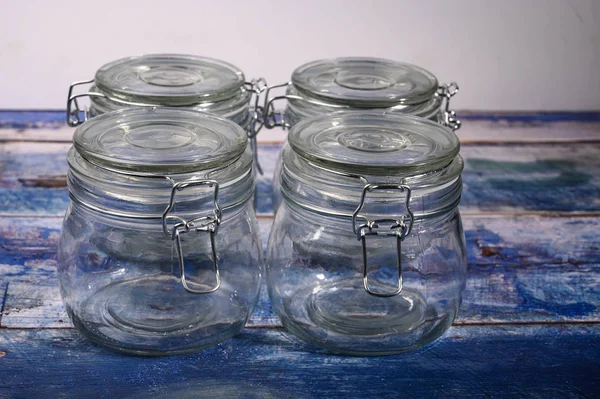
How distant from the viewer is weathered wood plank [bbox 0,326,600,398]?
0.68m

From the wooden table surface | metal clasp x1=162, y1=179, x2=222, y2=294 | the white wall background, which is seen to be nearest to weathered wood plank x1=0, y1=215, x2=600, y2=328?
the wooden table surface

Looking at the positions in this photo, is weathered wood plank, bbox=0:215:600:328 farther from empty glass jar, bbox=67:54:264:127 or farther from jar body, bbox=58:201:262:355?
empty glass jar, bbox=67:54:264:127

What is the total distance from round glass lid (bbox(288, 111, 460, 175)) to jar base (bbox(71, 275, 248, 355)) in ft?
0.52

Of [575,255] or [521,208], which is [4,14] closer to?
[521,208]

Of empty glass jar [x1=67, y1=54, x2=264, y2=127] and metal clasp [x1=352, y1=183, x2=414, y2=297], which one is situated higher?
empty glass jar [x1=67, y1=54, x2=264, y2=127]

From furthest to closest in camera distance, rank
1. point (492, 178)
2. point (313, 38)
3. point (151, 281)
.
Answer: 1. point (313, 38)
2. point (492, 178)
3. point (151, 281)

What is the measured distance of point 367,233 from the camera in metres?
0.67

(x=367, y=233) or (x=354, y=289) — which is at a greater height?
(x=367, y=233)

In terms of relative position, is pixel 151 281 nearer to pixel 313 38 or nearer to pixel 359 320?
pixel 359 320

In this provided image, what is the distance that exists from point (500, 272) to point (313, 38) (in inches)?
30.7

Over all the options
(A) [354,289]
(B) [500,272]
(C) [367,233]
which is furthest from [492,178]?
(C) [367,233]

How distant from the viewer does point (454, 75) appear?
5.37 ft

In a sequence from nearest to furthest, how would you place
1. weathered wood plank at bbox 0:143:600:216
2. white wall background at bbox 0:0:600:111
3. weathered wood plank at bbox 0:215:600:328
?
weathered wood plank at bbox 0:215:600:328
weathered wood plank at bbox 0:143:600:216
white wall background at bbox 0:0:600:111

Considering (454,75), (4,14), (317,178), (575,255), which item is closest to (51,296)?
(317,178)
